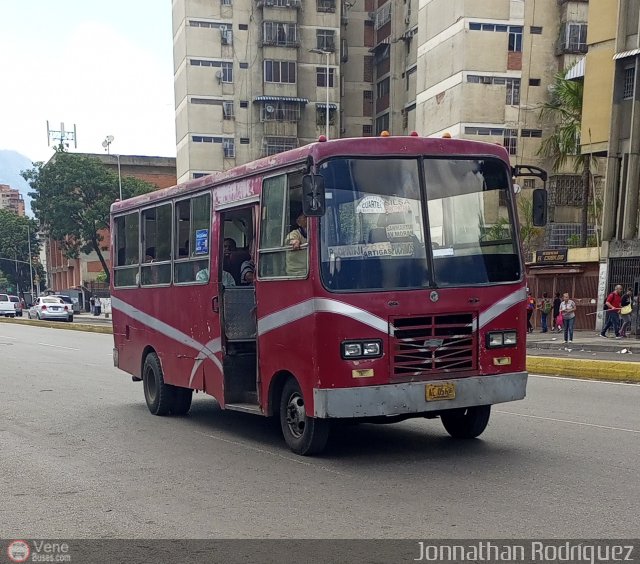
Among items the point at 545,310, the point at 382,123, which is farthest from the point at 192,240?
the point at 382,123

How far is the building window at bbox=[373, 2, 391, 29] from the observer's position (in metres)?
63.0

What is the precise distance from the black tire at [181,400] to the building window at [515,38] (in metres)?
41.8

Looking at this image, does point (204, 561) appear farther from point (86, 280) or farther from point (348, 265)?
point (86, 280)

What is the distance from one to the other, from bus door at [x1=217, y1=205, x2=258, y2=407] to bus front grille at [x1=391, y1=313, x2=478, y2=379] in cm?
217

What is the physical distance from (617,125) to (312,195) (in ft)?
74.7

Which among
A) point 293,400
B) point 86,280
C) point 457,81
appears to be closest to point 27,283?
point 86,280

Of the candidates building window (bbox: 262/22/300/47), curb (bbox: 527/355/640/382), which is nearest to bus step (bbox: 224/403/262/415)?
curb (bbox: 527/355/640/382)

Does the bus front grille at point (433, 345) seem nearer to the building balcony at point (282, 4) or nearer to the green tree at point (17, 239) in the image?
the building balcony at point (282, 4)

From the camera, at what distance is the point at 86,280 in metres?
79.3

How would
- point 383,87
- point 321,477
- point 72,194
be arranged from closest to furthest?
point 321,477 < point 72,194 < point 383,87

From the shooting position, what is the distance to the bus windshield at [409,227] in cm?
699

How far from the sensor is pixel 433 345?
279 inches

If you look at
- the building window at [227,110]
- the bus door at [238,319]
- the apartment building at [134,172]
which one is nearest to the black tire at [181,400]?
the bus door at [238,319]

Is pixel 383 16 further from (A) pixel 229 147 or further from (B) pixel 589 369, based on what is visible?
(B) pixel 589 369
